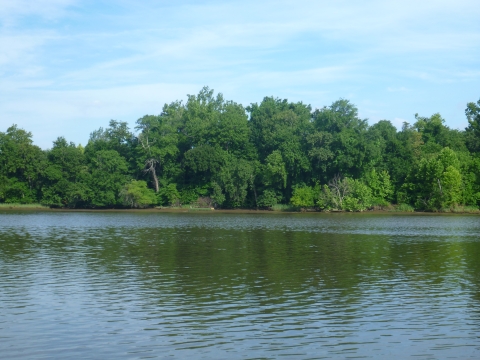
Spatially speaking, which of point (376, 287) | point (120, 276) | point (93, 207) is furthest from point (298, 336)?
point (93, 207)

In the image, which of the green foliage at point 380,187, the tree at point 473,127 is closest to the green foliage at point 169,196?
the green foliage at point 380,187

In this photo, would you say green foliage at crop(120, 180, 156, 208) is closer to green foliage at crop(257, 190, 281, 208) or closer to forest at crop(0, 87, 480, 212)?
forest at crop(0, 87, 480, 212)

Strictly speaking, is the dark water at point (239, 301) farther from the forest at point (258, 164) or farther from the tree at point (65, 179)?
the tree at point (65, 179)

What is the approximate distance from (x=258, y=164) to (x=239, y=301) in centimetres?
7745

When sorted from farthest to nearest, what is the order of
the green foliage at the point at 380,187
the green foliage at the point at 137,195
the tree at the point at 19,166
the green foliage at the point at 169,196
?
the tree at the point at 19,166
the green foliage at the point at 169,196
the green foliage at the point at 137,195
the green foliage at the point at 380,187

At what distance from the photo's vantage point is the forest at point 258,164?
85.8m

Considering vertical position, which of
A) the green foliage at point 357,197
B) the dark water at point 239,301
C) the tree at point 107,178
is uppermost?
the tree at point 107,178

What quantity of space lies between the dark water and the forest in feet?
166

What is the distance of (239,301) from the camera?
18.6m

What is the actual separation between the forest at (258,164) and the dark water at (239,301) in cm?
5073

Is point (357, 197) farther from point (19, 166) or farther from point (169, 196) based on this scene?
point (19, 166)

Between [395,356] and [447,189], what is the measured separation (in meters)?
72.4

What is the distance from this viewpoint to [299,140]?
3745 inches

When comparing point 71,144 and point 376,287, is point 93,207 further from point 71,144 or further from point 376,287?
point 376,287
